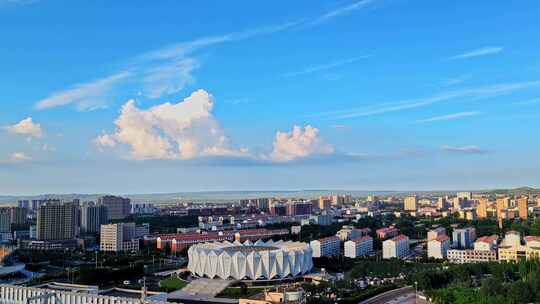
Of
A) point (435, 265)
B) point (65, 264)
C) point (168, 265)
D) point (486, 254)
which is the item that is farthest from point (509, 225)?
point (65, 264)

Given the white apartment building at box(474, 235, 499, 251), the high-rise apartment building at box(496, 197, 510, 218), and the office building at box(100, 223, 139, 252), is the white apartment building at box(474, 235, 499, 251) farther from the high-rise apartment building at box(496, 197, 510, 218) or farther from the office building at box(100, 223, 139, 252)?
the high-rise apartment building at box(496, 197, 510, 218)

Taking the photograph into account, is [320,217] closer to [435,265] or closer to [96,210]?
[96,210]

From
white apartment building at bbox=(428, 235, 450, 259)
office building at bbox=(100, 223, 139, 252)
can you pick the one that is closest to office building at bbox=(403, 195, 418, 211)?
white apartment building at bbox=(428, 235, 450, 259)

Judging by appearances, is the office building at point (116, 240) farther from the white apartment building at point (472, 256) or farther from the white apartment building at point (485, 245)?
the white apartment building at point (485, 245)

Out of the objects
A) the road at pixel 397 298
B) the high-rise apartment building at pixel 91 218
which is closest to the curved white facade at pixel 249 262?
the road at pixel 397 298

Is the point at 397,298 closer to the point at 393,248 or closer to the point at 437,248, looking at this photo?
the point at 393,248
